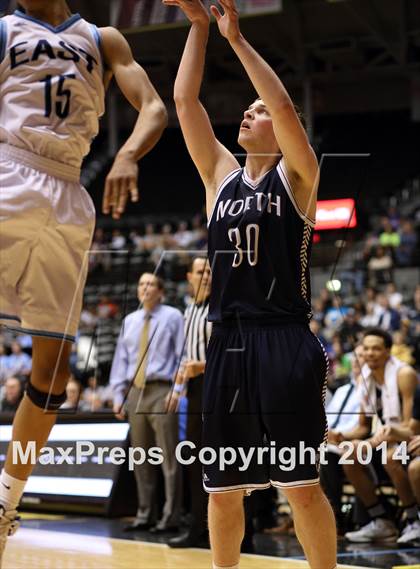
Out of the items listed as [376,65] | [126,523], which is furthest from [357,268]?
[126,523]

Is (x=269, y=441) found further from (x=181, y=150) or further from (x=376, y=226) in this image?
(x=181, y=150)

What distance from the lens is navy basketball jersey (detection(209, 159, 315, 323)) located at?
3811mm

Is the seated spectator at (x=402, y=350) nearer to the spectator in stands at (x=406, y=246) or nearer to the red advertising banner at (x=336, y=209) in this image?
the red advertising banner at (x=336, y=209)

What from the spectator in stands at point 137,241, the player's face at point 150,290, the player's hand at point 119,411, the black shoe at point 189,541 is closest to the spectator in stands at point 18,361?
the spectator in stands at point 137,241

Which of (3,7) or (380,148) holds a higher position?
(380,148)

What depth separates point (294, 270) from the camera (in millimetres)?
3848

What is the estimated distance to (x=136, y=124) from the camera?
3475 mm

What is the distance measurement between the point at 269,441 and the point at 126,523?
14.3 ft

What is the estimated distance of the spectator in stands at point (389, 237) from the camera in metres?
18.5

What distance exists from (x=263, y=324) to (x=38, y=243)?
0.98 metres

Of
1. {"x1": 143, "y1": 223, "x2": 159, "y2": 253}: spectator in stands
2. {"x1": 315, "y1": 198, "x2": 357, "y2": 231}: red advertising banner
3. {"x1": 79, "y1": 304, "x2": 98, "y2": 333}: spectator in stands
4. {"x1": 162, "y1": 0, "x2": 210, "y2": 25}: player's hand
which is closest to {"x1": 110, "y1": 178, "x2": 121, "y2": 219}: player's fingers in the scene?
{"x1": 162, "y1": 0, "x2": 210, "y2": 25}: player's hand

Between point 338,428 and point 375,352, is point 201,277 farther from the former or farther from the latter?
point 338,428

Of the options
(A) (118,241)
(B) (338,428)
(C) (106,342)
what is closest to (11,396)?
(C) (106,342)

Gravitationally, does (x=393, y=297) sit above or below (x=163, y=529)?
above
